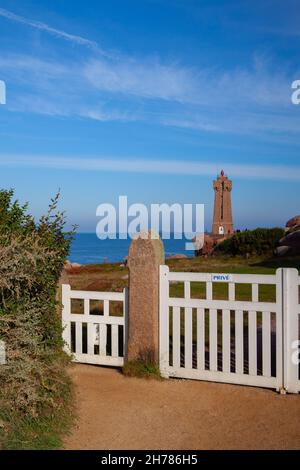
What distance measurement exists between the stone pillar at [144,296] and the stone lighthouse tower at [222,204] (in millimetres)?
39195

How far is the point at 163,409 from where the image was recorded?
5.71 m

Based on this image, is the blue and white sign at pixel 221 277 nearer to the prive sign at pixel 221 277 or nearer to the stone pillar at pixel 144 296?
the prive sign at pixel 221 277

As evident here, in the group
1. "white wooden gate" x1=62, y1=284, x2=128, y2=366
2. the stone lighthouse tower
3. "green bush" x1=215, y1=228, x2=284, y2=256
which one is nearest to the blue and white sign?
"white wooden gate" x1=62, y1=284, x2=128, y2=366

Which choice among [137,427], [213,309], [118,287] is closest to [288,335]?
[213,309]

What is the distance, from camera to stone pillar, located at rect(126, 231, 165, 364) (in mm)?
6934

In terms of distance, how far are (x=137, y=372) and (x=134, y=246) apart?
5.71 ft

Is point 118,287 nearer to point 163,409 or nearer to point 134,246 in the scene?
point 134,246

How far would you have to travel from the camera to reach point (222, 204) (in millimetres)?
53438

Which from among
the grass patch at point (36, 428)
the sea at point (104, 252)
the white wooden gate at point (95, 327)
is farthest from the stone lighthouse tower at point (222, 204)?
the grass patch at point (36, 428)

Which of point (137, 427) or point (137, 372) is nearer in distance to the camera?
point (137, 427)

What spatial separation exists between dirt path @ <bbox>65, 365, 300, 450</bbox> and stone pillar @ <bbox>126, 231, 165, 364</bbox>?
47 cm

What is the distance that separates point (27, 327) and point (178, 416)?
74.5 inches

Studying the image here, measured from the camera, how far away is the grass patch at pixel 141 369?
22.6ft

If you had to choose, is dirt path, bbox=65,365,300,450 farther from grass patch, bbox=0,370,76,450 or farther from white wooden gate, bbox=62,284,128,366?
white wooden gate, bbox=62,284,128,366
